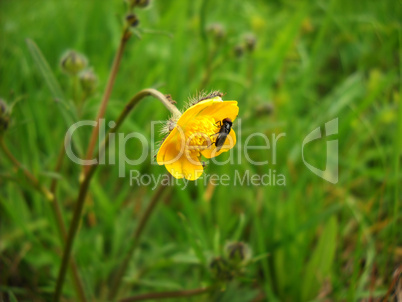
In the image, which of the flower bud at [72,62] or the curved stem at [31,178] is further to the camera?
the flower bud at [72,62]

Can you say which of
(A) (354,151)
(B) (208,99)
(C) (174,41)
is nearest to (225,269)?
(B) (208,99)

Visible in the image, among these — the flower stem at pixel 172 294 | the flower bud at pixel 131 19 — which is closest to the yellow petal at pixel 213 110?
the flower bud at pixel 131 19

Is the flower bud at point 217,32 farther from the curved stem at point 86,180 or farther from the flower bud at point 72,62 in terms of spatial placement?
the curved stem at point 86,180

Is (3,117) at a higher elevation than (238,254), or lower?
higher

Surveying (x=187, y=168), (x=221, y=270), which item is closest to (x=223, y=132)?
(x=187, y=168)

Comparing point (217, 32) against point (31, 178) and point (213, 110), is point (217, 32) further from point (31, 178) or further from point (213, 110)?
point (31, 178)

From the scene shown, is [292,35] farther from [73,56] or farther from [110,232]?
[110,232]

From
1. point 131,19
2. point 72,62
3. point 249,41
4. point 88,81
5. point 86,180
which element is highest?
point 249,41
